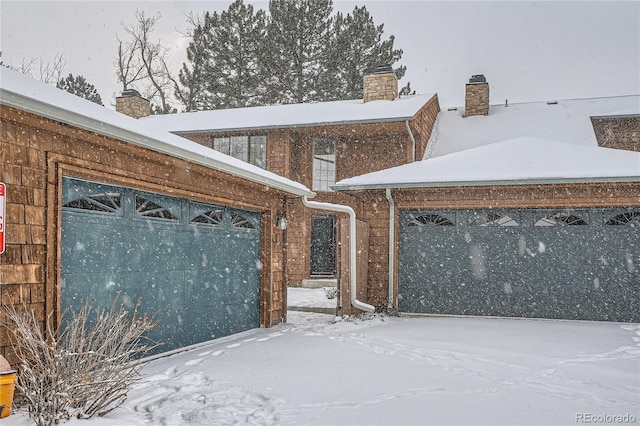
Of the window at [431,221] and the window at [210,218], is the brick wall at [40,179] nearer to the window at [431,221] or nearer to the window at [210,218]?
the window at [210,218]

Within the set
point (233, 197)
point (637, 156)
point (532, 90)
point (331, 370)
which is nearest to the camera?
point (331, 370)

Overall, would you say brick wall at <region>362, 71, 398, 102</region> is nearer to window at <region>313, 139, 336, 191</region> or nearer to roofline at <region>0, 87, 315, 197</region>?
window at <region>313, 139, 336, 191</region>

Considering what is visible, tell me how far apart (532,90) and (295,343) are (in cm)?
3112

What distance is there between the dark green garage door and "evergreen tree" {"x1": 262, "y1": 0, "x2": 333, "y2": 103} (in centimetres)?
1905

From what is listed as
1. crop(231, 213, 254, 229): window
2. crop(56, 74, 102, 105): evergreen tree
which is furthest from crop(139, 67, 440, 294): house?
crop(56, 74, 102, 105): evergreen tree

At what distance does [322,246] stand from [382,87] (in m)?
5.37

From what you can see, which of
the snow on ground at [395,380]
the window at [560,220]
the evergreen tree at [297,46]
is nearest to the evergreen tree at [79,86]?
the evergreen tree at [297,46]

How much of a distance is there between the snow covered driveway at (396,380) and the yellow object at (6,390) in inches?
14.4

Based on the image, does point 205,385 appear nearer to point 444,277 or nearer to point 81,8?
point 444,277

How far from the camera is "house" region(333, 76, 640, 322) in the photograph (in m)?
10.0

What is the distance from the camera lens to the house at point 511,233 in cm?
1002

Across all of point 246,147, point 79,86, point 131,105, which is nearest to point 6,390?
point 246,147

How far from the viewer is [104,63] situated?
29297 mm

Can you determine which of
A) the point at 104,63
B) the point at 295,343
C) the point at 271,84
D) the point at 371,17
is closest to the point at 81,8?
the point at 104,63
